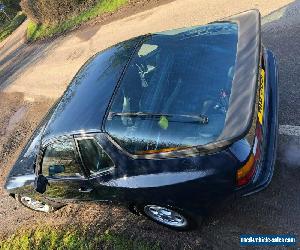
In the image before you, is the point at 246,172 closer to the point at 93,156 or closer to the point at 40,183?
the point at 93,156

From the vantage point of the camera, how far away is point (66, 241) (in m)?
5.90

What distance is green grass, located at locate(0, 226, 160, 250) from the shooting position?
18.0ft

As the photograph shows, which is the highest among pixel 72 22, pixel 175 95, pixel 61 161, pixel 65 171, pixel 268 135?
pixel 72 22

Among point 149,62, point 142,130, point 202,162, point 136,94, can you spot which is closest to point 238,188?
point 202,162

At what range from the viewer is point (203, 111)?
448 centimetres

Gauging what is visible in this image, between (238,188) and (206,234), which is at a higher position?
(238,188)

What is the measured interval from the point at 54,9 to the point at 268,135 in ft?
31.1

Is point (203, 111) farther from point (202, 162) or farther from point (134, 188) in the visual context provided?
point (134, 188)

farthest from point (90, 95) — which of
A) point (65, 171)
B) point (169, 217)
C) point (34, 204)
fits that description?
point (34, 204)

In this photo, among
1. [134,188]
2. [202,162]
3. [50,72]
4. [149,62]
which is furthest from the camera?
[50,72]

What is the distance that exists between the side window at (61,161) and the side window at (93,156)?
0.13 meters

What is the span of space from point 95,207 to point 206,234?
→ 5.85ft

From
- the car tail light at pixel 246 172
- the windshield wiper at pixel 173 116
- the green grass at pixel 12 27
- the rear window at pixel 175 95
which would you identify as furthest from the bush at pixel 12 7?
the car tail light at pixel 246 172

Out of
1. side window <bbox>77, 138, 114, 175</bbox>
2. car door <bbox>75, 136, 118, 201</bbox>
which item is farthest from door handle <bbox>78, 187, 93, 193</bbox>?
side window <bbox>77, 138, 114, 175</bbox>
